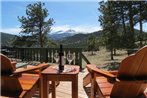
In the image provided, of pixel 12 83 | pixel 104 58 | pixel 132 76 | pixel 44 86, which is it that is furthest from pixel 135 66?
pixel 104 58

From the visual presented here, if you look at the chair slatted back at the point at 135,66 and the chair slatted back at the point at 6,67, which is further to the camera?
the chair slatted back at the point at 6,67

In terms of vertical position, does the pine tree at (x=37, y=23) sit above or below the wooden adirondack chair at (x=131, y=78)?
above

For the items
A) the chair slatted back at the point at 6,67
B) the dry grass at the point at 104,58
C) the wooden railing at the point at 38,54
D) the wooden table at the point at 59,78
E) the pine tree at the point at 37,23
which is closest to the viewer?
the chair slatted back at the point at 6,67

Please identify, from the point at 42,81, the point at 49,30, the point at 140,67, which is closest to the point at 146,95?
the point at 140,67

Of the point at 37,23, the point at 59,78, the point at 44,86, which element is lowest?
the point at 44,86

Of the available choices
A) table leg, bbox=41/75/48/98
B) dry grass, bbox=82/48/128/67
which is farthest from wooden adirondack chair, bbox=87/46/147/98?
dry grass, bbox=82/48/128/67

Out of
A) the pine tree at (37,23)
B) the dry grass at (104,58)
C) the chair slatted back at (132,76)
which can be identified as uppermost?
the pine tree at (37,23)

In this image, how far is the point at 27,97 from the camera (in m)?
3.07

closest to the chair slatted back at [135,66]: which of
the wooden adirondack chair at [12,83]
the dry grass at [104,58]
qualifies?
the wooden adirondack chair at [12,83]

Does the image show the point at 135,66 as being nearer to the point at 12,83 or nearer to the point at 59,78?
the point at 59,78

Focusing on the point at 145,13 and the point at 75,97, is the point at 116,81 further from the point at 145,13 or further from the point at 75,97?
the point at 145,13

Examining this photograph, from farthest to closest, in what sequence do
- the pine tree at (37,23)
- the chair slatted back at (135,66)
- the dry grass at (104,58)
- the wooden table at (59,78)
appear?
the pine tree at (37,23) < the dry grass at (104,58) < the wooden table at (59,78) < the chair slatted back at (135,66)

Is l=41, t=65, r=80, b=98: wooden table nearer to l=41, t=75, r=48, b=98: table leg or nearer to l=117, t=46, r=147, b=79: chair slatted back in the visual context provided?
l=41, t=75, r=48, b=98: table leg

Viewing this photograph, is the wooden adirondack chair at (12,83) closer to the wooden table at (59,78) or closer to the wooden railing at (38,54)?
the wooden table at (59,78)
